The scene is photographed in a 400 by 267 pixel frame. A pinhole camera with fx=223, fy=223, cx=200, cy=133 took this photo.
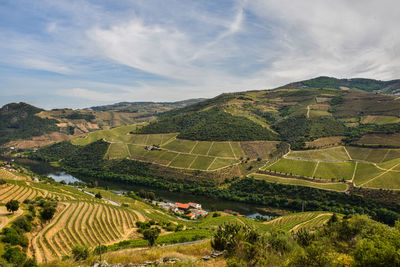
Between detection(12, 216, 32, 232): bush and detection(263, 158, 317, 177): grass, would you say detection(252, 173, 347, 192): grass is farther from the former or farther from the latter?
detection(12, 216, 32, 232): bush

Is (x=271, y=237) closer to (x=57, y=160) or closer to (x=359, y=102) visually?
(x=57, y=160)

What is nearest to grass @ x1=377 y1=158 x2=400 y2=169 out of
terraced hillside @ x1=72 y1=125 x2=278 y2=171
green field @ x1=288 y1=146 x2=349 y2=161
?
green field @ x1=288 y1=146 x2=349 y2=161

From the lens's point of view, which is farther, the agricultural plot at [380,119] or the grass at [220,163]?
the agricultural plot at [380,119]

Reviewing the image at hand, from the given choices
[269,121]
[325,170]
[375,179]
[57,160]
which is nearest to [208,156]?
→ [325,170]

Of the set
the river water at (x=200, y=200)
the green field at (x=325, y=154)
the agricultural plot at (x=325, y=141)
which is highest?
the agricultural plot at (x=325, y=141)

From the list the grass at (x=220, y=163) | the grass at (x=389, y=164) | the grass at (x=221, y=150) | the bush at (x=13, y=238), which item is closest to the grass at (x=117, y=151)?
the grass at (x=221, y=150)

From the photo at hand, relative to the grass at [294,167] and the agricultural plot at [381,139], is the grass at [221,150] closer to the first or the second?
the grass at [294,167]

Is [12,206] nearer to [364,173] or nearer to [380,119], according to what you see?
[364,173]
